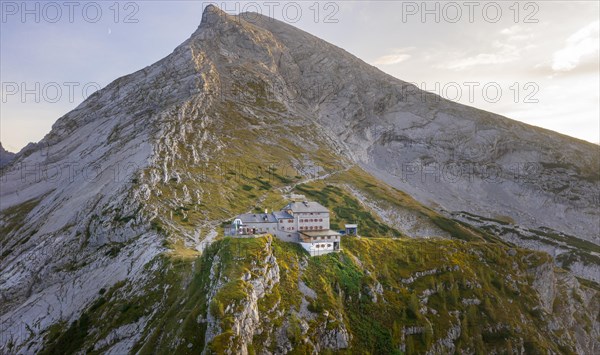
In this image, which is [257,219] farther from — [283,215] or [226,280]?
[226,280]

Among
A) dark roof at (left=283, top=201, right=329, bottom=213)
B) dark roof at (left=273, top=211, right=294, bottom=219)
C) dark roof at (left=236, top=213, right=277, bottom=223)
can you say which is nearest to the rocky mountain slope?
dark roof at (left=236, top=213, right=277, bottom=223)

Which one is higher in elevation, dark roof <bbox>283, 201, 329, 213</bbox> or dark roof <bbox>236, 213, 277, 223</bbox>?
dark roof <bbox>283, 201, 329, 213</bbox>

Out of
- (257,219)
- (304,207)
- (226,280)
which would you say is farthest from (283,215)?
(226,280)

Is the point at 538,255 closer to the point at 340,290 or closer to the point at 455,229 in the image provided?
the point at 455,229

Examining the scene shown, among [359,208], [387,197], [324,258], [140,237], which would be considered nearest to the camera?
[324,258]

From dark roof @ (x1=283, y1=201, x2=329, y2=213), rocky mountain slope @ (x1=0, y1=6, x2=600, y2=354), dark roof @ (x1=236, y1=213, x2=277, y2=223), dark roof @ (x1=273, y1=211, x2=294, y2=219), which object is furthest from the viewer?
dark roof @ (x1=283, y1=201, x2=329, y2=213)

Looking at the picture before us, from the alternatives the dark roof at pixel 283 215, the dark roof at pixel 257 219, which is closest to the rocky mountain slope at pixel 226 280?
the dark roof at pixel 257 219

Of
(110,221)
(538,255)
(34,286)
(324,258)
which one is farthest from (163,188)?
(538,255)

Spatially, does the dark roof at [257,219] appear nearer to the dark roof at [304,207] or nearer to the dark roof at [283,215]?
the dark roof at [283,215]

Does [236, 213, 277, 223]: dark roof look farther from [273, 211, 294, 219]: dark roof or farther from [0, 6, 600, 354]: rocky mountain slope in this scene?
[0, 6, 600, 354]: rocky mountain slope

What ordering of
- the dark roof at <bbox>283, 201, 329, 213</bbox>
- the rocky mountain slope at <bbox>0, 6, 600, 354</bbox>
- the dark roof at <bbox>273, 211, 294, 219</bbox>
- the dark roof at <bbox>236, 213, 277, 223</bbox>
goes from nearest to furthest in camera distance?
the rocky mountain slope at <bbox>0, 6, 600, 354</bbox> < the dark roof at <bbox>236, 213, 277, 223</bbox> < the dark roof at <bbox>273, 211, 294, 219</bbox> < the dark roof at <bbox>283, 201, 329, 213</bbox>

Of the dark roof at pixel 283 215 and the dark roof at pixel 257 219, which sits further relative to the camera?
the dark roof at pixel 283 215
